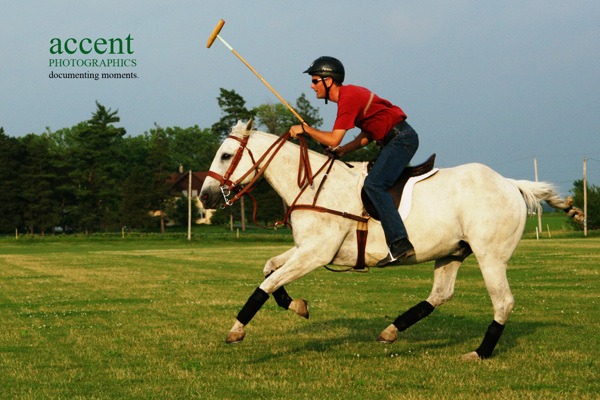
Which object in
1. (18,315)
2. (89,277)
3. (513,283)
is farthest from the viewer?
(89,277)

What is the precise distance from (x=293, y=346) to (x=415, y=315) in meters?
2.04

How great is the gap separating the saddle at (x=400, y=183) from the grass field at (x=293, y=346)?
2141 millimetres

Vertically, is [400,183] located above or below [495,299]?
above

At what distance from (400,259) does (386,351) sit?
5.54 feet

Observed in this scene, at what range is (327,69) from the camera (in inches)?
349

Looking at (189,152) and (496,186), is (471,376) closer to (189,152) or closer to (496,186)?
(496,186)

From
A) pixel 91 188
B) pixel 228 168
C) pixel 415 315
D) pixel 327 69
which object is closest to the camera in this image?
pixel 327 69

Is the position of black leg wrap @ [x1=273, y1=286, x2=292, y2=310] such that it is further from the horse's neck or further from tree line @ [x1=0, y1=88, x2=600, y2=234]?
tree line @ [x1=0, y1=88, x2=600, y2=234]

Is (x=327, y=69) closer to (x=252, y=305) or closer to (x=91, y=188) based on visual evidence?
(x=252, y=305)

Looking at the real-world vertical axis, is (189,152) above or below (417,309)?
above

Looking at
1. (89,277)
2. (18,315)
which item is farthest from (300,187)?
(89,277)

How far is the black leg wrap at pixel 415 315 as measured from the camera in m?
9.91

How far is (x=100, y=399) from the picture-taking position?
7.22m

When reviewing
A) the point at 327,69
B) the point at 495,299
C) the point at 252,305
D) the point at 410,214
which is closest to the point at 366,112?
the point at 327,69
